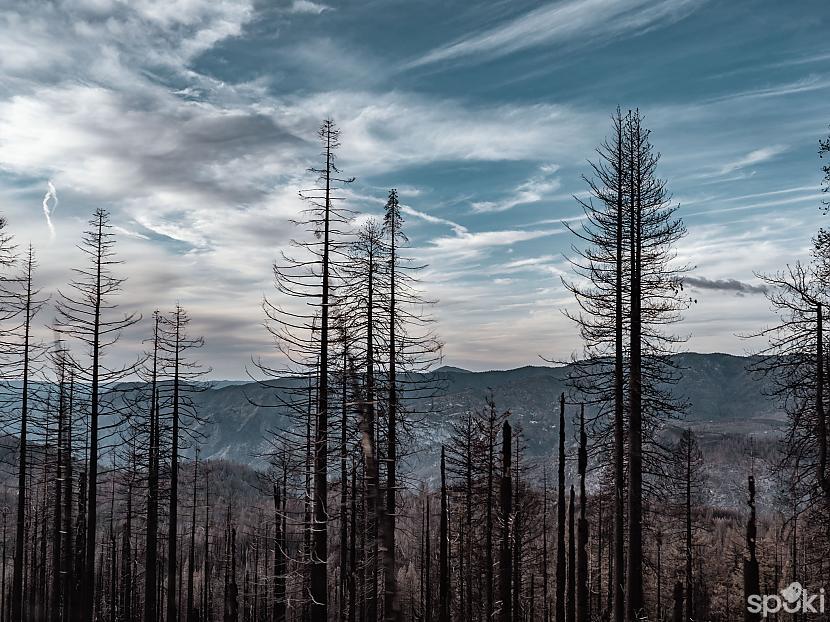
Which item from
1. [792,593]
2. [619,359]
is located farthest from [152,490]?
[792,593]

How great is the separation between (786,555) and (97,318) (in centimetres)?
7592

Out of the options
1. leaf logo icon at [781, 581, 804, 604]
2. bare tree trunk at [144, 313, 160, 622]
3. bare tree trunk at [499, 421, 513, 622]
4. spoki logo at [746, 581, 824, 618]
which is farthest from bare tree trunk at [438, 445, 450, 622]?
leaf logo icon at [781, 581, 804, 604]

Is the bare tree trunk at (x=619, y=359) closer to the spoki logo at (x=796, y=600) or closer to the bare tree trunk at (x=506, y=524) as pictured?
the bare tree trunk at (x=506, y=524)

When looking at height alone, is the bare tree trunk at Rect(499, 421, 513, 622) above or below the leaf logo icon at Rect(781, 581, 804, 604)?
above

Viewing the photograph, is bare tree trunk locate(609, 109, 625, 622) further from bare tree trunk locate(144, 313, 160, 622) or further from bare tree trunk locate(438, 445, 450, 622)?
bare tree trunk locate(144, 313, 160, 622)

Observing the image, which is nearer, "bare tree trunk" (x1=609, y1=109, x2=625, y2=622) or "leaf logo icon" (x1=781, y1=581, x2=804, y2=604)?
"bare tree trunk" (x1=609, y1=109, x2=625, y2=622)

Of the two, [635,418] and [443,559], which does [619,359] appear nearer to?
[635,418]

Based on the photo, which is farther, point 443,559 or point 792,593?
point 792,593

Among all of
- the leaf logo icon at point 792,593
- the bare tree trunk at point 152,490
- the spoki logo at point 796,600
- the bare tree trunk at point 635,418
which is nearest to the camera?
the bare tree trunk at point 635,418

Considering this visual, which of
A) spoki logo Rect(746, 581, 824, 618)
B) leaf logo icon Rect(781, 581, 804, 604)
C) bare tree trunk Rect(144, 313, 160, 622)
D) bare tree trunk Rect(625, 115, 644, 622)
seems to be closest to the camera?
bare tree trunk Rect(625, 115, 644, 622)

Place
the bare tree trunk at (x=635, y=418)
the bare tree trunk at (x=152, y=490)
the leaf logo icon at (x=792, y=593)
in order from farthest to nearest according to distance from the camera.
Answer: the leaf logo icon at (x=792, y=593) → the bare tree trunk at (x=152, y=490) → the bare tree trunk at (x=635, y=418)

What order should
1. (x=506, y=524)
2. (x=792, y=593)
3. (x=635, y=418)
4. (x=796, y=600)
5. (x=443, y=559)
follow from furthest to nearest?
(x=796, y=600) → (x=792, y=593) → (x=443, y=559) → (x=506, y=524) → (x=635, y=418)

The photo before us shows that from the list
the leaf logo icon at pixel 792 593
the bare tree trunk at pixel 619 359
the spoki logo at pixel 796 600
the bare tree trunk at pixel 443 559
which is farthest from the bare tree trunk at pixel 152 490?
the leaf logo icon at pixel 792 593

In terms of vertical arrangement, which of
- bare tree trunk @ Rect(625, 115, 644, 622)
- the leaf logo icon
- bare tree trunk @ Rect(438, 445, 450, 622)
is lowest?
the leaf logo icon
